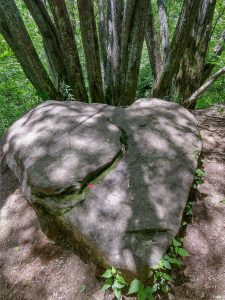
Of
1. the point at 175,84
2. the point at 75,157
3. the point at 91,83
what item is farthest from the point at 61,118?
the point at 175,84

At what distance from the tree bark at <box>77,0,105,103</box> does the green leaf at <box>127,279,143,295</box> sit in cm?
341

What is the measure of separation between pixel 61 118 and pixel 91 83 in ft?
4.99

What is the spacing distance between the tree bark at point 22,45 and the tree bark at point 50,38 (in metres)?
0.24

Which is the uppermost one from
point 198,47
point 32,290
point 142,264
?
point 198,47

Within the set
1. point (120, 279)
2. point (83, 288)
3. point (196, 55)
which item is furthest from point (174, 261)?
point (196, 55)

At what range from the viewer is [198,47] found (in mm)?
5133

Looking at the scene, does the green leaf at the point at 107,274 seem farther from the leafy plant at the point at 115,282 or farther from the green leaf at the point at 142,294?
the green leaf at the point at 142,294

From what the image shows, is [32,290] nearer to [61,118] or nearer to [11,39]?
[61,118]

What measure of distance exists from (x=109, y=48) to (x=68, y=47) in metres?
1.40

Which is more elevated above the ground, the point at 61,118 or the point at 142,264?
the point at 61,118

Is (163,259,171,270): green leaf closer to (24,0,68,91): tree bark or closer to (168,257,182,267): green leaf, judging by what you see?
(168,257,182,267): green leaf

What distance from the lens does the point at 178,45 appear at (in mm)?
4293

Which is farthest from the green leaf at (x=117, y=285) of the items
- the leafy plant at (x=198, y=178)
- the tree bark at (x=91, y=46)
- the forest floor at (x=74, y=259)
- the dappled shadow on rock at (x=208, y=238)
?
the tree bark at (x=91, y=46)

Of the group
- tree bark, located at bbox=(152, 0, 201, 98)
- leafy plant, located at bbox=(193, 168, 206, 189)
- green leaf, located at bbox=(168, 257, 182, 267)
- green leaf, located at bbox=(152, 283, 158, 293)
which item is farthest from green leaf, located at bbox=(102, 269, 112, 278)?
tree bark, located at bbox=(152, 0, 201, 98)
